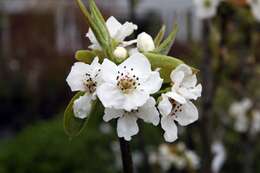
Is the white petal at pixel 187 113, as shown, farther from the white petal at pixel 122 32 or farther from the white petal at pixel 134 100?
the white petal at pixel 122 32

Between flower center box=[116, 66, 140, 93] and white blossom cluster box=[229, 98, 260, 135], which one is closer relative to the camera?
flower center box=[116, 66, 140, 93]

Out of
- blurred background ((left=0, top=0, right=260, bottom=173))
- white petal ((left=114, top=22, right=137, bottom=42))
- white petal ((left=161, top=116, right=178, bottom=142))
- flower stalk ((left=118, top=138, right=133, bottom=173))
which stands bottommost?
blurred background ((left=0, top=0, right=260, bottom=173))

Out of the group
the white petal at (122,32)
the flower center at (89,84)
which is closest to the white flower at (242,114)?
the white petal at (122,32)

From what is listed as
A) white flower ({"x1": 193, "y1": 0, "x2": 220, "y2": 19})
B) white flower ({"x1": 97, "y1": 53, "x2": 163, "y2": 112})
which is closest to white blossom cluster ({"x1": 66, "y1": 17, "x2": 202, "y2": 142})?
white flower ({"x1": 97, "y1": 53, "x2": 163, "y2": 112})

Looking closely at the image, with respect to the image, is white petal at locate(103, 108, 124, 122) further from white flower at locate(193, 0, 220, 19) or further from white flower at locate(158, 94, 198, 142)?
white flower at locate(193, 0, 220, 19)

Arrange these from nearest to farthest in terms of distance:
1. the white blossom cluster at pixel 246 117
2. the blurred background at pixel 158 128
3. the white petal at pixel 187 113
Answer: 1. the white petal at pixel 187 113
2. the blurred background at pixel 158 128
3. the white blossom cluster at pixel 246 117

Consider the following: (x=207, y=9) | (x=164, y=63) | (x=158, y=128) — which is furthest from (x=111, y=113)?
(x=158, y=128)
